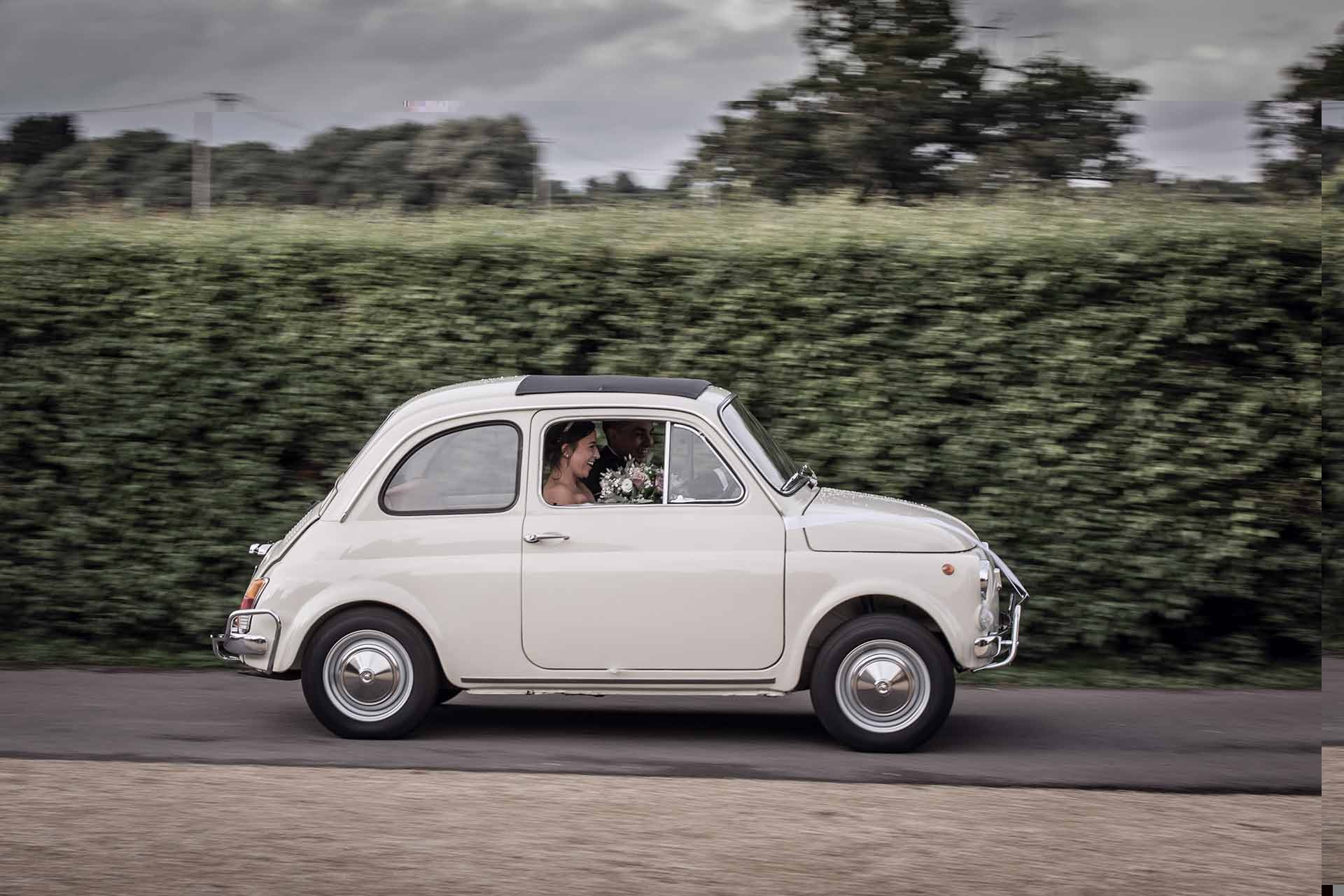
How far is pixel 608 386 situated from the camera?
25.4ft

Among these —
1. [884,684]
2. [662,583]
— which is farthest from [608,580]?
[884,684]

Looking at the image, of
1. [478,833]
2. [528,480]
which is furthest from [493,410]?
[478,833]

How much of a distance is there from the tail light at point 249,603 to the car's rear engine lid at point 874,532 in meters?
2.85

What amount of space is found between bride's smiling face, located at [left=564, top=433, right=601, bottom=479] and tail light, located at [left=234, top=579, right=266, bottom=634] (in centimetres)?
176

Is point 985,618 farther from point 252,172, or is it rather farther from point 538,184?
point 252,172

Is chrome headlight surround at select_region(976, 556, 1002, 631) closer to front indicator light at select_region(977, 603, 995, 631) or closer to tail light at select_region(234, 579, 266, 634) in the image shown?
front indicator light at select_region(977, 603, 995, 631)

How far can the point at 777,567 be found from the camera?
286 inches

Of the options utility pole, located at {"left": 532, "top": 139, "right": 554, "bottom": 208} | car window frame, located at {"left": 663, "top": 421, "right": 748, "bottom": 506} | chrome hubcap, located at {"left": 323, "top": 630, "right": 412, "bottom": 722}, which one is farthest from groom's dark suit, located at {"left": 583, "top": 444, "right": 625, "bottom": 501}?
utility pole, located at {"left": 532, "top": 139, "right": 554, "bottom": 208}

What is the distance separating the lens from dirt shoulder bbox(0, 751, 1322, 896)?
17.0 feet

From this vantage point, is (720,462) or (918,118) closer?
(720,462)

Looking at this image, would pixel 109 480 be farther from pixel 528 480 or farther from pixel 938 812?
pixel 938 812

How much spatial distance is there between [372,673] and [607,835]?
2.18 metres

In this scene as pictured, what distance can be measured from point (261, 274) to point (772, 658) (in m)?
4.84

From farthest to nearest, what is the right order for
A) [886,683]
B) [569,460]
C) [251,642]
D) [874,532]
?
[569,460] → [251,642] → [874,532] → [886,683]
